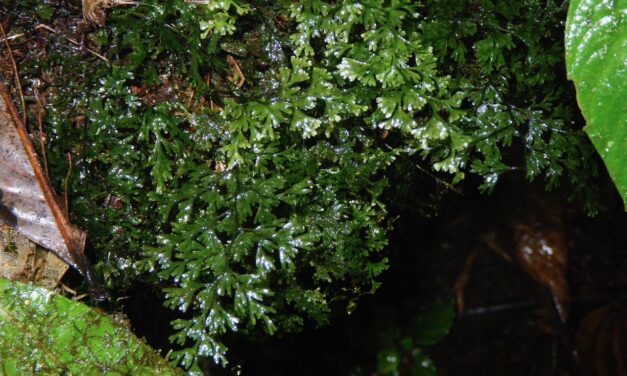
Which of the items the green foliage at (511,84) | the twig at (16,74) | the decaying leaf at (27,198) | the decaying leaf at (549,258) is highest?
the green foliage at (511,84)

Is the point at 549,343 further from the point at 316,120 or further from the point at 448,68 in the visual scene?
the point at 316,120

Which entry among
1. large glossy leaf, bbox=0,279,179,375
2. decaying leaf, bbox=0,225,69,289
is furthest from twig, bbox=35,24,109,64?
large glossy leaf, bbox=0,279,179,375

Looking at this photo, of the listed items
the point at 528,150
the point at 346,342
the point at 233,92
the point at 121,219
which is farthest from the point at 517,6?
the point at 346,342

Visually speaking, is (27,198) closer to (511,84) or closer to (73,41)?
(73,41)

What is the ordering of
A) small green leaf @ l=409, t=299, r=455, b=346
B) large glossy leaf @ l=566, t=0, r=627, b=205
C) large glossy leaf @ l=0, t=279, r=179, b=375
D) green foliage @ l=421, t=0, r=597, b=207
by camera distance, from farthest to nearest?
1. small green leaf @ l=409, t=299, r=455, b=346
2. green foliage @ l=421, t=0, r=597, b=207
3. large glossy leaf @ l=0, t=279, r=179, b=375
4. large glossy leaf @ l=566, t=0, r=627, b=205

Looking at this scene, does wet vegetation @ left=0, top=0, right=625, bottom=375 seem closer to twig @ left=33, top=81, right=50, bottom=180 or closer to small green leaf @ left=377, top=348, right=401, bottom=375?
twig @ left=33, top=81, right=50, bottom=180

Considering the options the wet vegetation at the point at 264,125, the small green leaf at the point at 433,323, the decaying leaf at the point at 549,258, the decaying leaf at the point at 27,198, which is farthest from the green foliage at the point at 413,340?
the decaying leaf at the point at 27,198

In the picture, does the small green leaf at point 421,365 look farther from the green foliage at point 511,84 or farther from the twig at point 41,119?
the twig at point 41,119
